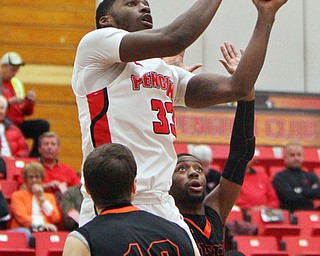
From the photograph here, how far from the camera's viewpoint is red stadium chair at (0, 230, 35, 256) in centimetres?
740

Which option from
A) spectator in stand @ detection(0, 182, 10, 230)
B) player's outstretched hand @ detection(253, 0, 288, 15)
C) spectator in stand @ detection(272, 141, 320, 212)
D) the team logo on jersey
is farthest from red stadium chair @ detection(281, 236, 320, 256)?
player's outstretched hand @ detection(253, 0, 288, 15)

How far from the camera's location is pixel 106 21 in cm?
377

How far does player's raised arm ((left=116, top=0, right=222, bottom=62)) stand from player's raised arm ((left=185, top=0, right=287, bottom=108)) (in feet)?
0.73

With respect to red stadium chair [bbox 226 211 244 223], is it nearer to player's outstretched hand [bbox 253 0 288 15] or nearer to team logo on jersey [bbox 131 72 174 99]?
team logo on jersey [bbox 131 72 174 99]

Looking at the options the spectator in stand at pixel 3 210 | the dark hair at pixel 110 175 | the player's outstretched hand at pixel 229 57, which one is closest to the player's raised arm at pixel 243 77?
the player's outstretched hand at pixel 229 57

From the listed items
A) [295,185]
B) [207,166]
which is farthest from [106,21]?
[295,185]

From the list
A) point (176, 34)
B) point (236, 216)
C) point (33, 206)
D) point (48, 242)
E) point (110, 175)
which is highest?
point (176, 34)

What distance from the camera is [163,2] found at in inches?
493

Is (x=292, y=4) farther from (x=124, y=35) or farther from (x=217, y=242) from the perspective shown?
(x=124, y=35)

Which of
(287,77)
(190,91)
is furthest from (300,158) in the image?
(190,91)

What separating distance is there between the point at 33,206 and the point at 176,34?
519cm

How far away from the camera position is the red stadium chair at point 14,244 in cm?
740

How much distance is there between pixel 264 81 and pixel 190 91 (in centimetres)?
926

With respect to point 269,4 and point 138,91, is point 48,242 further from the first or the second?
point 269,4
